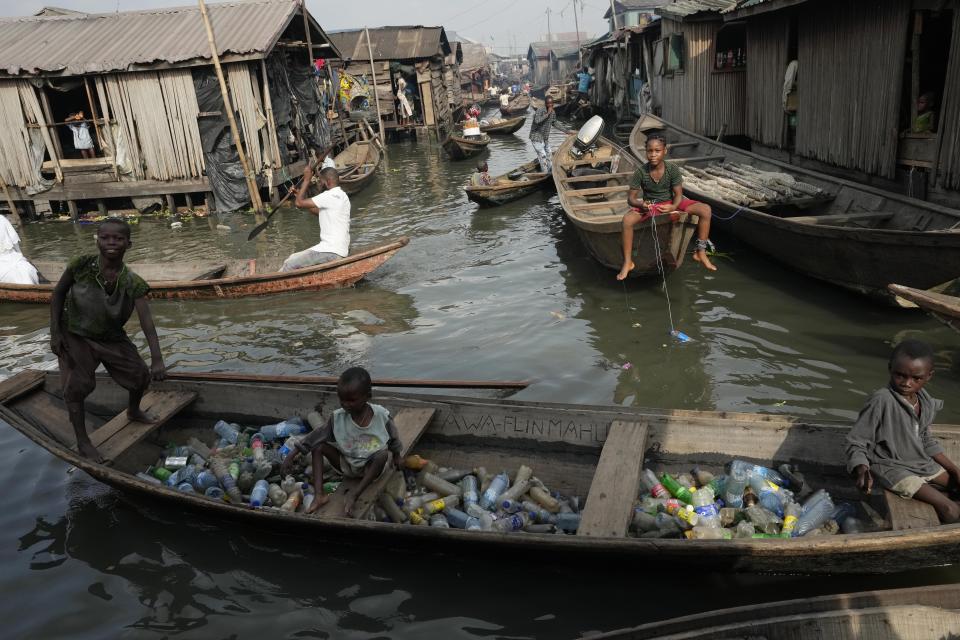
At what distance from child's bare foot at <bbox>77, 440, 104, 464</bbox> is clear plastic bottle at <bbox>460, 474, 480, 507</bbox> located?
2.54m

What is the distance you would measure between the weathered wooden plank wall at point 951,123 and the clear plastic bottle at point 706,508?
5.95 meters

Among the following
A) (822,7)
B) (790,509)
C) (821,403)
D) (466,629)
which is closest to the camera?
(466,629)

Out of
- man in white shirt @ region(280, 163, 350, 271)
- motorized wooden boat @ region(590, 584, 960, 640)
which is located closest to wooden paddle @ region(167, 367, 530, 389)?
motorized wooden boat @ region(590, 584, 960, 640)

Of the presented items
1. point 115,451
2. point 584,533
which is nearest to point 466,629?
point 584,533

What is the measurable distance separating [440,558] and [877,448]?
2.59 m

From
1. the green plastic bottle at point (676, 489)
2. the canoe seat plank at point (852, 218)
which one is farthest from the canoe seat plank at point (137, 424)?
the canoe seat plank at point (852, 218)

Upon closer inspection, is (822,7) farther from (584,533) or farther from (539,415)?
(584,533)

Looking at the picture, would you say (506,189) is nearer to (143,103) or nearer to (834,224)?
(834,224)

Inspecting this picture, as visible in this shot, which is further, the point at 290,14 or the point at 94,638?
the point at 290,14

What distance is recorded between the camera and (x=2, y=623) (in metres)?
3.88

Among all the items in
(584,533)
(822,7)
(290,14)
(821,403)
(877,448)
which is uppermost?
(290,14)

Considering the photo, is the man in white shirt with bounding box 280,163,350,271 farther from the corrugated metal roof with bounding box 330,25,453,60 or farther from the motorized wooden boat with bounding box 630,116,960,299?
the corrugated metal roof with bounding box 330,25,453,60

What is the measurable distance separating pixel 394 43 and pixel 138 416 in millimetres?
27160

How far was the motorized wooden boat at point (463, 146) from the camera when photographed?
21.7 meters
